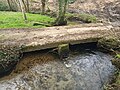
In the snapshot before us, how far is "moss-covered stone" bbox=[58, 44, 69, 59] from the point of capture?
10.7 meters

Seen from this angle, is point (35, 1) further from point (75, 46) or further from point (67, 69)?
point (67, 69)

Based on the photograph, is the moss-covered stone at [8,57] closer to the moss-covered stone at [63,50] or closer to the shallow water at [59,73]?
the shallow water at [59,73]

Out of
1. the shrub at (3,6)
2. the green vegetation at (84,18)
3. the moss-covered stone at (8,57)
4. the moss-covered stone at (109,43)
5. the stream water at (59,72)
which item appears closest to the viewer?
the stream water at (59,72)

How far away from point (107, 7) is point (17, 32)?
12469 mm

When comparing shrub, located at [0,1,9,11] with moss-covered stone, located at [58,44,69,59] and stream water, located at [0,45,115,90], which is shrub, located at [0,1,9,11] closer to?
stream water, located at [0,45,115,90]

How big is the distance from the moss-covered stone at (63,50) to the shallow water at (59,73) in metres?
0.23

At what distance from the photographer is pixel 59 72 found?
9.70 meters

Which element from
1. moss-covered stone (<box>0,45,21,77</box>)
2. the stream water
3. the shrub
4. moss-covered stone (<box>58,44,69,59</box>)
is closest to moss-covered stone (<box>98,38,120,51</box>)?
the stream water

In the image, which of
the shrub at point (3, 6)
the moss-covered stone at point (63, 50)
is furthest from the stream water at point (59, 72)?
the shrub at point (3, 6)

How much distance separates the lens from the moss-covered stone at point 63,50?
35.2 feet

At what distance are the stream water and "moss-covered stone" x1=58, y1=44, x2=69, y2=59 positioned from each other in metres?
0.24

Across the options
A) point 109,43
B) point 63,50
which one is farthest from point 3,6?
point 109,43

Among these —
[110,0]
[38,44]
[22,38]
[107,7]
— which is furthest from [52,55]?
[110,0]

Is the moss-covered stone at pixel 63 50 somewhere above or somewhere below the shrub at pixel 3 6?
above
